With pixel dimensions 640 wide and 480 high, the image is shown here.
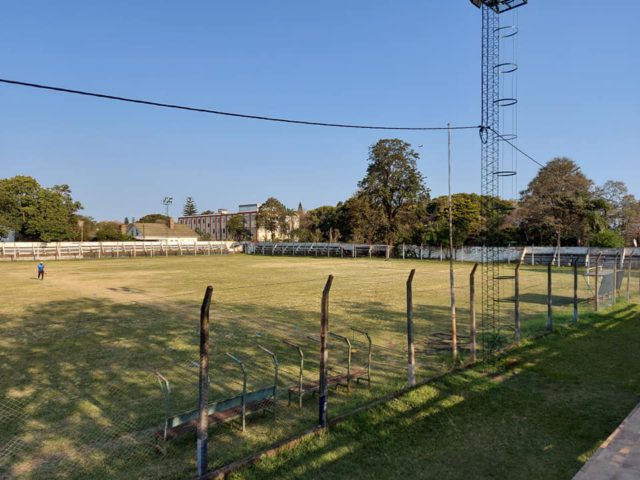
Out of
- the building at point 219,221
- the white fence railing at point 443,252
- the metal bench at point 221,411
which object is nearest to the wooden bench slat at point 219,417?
the metal bench at point 221,411

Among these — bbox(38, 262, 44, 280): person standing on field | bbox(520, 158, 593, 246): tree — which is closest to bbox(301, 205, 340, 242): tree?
bbox(520, 158, 593, 246): tree

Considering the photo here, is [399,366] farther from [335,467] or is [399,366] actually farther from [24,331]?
[24,331]

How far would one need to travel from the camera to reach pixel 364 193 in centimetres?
A: 6675

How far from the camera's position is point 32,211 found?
2442 inches

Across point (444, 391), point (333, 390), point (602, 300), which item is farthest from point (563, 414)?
point (602, 300)

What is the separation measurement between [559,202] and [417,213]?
20.7 meters

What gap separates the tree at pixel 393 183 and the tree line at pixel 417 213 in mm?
156

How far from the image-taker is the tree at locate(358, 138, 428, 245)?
6450 centimetres

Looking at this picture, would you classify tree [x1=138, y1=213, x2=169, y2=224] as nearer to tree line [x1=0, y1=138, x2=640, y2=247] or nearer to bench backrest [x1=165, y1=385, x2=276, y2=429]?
tree line [x1=0, y1=138, x2=640, y2=247]

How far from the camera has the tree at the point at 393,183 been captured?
6450 centimetres

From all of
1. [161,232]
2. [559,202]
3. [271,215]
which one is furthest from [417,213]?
[161,232]

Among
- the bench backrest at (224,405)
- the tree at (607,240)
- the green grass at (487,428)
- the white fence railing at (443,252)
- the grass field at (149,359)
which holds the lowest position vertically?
the green grass at (487,428)

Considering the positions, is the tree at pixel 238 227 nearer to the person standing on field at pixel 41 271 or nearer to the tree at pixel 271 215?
the tree at pixel 271 215

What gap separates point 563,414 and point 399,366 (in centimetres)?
358
